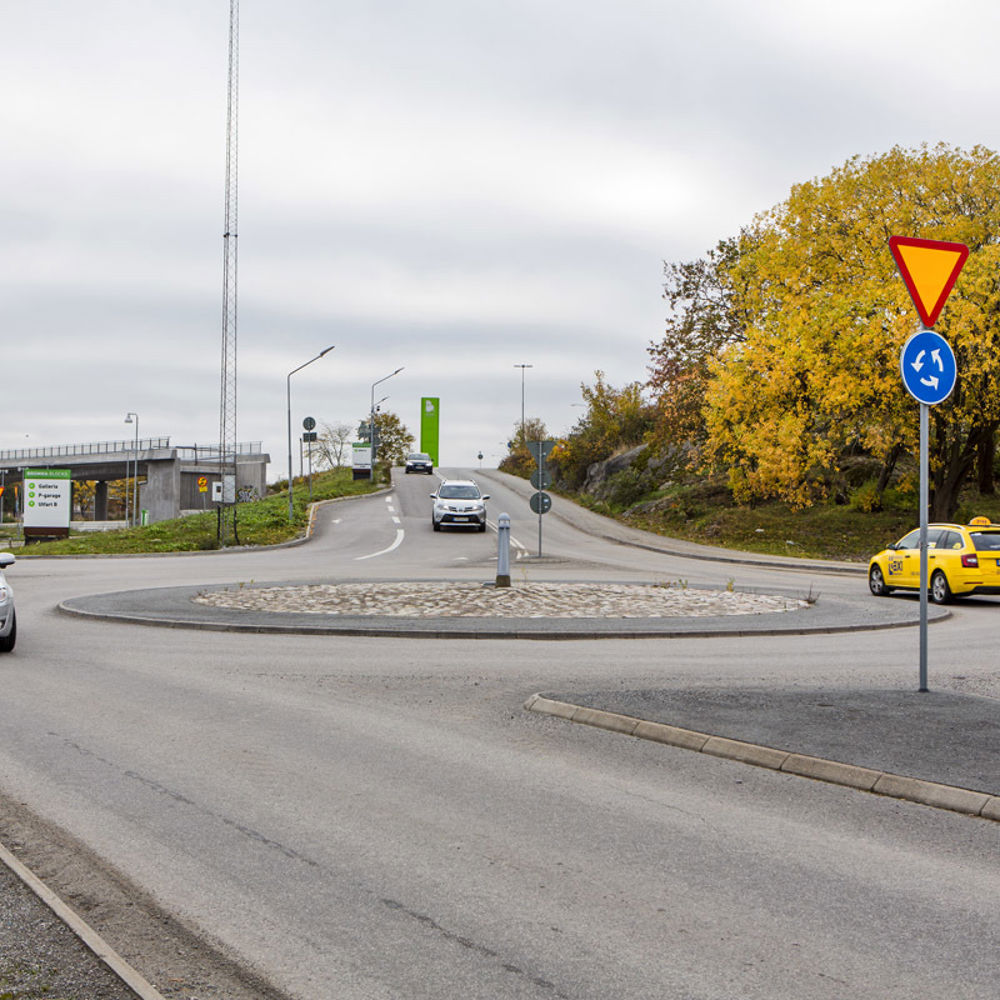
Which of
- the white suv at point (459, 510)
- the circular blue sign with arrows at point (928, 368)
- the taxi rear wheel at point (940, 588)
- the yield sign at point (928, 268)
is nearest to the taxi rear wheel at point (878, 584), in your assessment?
the taxi rear wheel at point (940, 588)

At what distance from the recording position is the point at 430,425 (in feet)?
325

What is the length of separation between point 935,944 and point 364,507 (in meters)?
51.4

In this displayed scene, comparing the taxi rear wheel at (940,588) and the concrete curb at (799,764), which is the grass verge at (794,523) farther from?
the concrete curb at (799,764)

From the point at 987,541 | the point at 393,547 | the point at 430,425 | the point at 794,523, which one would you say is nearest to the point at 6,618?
the point at 987,541

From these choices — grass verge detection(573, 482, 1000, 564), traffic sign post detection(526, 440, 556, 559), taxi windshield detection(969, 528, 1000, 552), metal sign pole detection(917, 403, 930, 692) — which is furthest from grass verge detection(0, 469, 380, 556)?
metal sign pole detection(917, 403, 930, 692)

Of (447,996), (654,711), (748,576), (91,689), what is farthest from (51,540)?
(447,996)

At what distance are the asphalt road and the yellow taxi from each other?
988cm

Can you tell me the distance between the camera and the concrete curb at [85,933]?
3.75m

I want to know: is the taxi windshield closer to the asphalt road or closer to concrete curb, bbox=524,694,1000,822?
the asphalt road

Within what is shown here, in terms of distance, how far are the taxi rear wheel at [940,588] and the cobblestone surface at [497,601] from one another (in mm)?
3061

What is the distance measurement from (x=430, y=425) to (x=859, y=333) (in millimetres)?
68252

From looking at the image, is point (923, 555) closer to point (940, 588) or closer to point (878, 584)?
point (940, 588)

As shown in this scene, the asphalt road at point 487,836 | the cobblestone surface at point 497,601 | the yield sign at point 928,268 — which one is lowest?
the cobblestone surface at point 497,601

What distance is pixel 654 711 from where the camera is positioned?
8.62 metres
